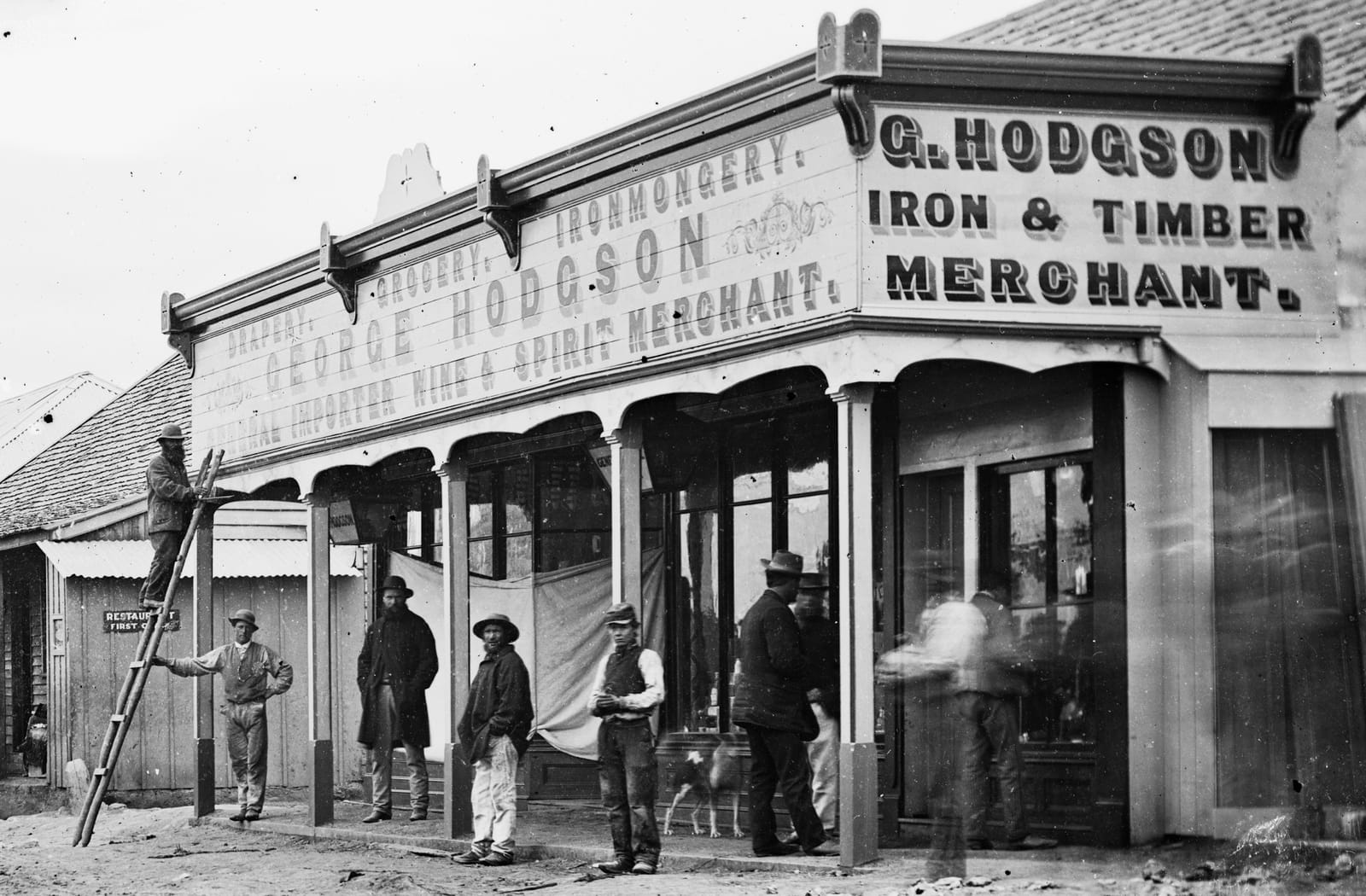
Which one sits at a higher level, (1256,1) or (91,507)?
(1256,1)

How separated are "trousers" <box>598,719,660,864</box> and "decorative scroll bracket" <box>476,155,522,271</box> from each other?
426 centimetres

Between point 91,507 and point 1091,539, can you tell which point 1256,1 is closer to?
point 1091,539

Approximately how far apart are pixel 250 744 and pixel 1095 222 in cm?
991

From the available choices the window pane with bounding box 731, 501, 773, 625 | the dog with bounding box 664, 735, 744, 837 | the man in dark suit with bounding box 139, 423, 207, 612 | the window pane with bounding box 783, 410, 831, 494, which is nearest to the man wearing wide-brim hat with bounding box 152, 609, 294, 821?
the man in dark suit with bounding box 139, 423, 207, 612

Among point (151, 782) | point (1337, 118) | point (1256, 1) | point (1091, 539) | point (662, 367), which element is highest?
point (1256, 1)

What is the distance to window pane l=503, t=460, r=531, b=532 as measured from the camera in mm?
17844

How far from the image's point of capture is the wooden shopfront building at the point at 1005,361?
36.8 feet

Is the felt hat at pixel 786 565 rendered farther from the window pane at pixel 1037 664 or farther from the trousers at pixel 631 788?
the window pane at pixel 1037 664

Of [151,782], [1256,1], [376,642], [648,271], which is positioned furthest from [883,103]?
[151,782]

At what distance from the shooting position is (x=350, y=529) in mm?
19250

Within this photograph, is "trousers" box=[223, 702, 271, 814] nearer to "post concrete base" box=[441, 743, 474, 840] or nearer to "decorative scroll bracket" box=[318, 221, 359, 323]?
"post concrete base" box=[441, 743, 474, 840]

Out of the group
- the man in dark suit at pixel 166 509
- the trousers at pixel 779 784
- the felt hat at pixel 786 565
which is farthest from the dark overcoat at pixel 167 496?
the trousers at pixel 779 784

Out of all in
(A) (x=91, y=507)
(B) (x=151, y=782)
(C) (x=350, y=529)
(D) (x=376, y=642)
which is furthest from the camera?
(A) (x=91, y=507)

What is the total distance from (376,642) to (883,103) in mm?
8126
